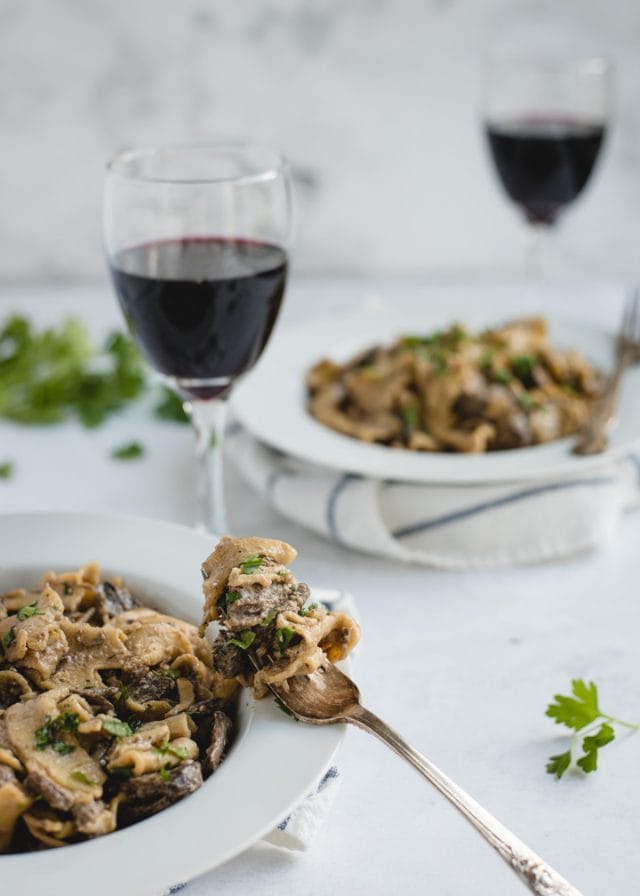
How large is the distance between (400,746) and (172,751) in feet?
0.87

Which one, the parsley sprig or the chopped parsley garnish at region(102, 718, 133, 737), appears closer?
the chopped parsley garnish at region(102, 718, 133, 737)

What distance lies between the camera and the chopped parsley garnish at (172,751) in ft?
4.48

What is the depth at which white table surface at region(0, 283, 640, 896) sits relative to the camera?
148 centimetres

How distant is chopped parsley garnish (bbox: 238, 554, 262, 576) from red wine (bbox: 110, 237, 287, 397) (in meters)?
0.60

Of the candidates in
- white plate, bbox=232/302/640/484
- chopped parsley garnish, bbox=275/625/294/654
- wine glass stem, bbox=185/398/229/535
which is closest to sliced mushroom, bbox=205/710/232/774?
chopped parsley garnish, bbox=275/625/294/654

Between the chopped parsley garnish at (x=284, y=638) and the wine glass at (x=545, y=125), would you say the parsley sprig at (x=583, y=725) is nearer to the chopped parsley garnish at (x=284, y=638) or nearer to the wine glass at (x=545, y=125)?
the chopped parsley garnish at (x=284, y=638)

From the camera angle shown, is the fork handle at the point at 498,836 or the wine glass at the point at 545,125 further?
the wine glass at the point at 545,125

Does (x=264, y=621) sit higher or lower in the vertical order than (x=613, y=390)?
higher

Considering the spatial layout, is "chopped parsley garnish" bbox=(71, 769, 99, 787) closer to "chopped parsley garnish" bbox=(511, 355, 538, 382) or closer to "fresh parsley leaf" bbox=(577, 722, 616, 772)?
"fresh parsley leaf" bbox=(577, 722, 616, 772)

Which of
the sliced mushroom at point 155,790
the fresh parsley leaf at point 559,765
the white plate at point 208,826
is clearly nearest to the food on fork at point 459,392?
the fresh parsley leaf at point 559,765

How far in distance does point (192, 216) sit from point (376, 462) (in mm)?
620

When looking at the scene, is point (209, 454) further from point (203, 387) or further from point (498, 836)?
Answer: point (498, 836)

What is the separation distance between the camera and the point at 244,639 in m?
1.48

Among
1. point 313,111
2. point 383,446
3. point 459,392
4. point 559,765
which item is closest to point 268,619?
point 559,765
